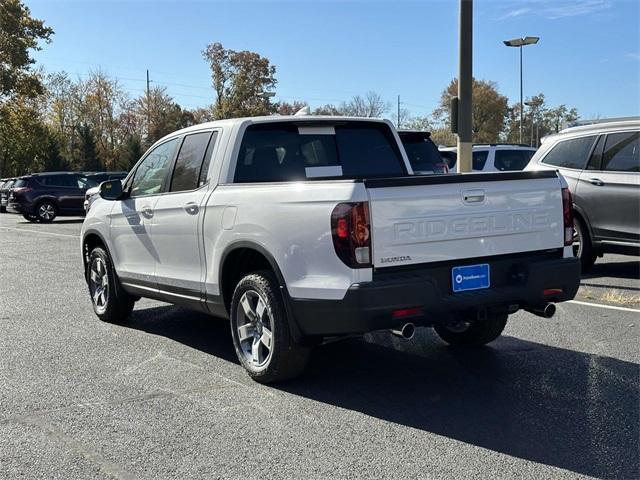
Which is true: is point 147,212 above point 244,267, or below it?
above

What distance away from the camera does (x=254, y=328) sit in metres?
5.00

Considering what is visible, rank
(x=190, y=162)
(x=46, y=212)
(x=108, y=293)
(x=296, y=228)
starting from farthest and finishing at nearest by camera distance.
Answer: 1. (x=46, y=212)
2. (x=108, y=293)
3. (x=190, y=162)
4. (x=296, y=228)

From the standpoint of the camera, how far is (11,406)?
4500 millimetres

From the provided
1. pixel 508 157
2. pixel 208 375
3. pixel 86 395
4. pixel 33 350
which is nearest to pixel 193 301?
pixel 208 375

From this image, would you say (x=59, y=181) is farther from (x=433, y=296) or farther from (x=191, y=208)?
(x=433, y=296)

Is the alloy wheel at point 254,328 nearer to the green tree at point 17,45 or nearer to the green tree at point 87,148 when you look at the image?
the green tree at point 17,45

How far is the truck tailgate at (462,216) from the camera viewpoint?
13.7 ft

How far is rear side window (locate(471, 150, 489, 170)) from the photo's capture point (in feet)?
49.4

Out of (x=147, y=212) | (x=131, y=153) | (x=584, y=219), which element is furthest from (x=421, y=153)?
(x=131, y=153)

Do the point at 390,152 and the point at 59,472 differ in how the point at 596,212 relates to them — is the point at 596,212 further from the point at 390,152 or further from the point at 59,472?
the point at 59,472

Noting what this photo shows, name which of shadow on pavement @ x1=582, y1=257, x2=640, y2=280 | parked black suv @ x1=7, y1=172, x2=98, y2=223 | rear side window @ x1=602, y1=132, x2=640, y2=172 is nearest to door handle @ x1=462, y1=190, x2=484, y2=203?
rear side window @ x1=602, y1=132, x2=640, y2=172

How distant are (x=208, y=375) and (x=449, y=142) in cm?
6711

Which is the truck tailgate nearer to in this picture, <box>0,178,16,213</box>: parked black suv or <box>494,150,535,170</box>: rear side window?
<box>494,150,535,170</box>: rear side window

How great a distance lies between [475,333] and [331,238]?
216cm
